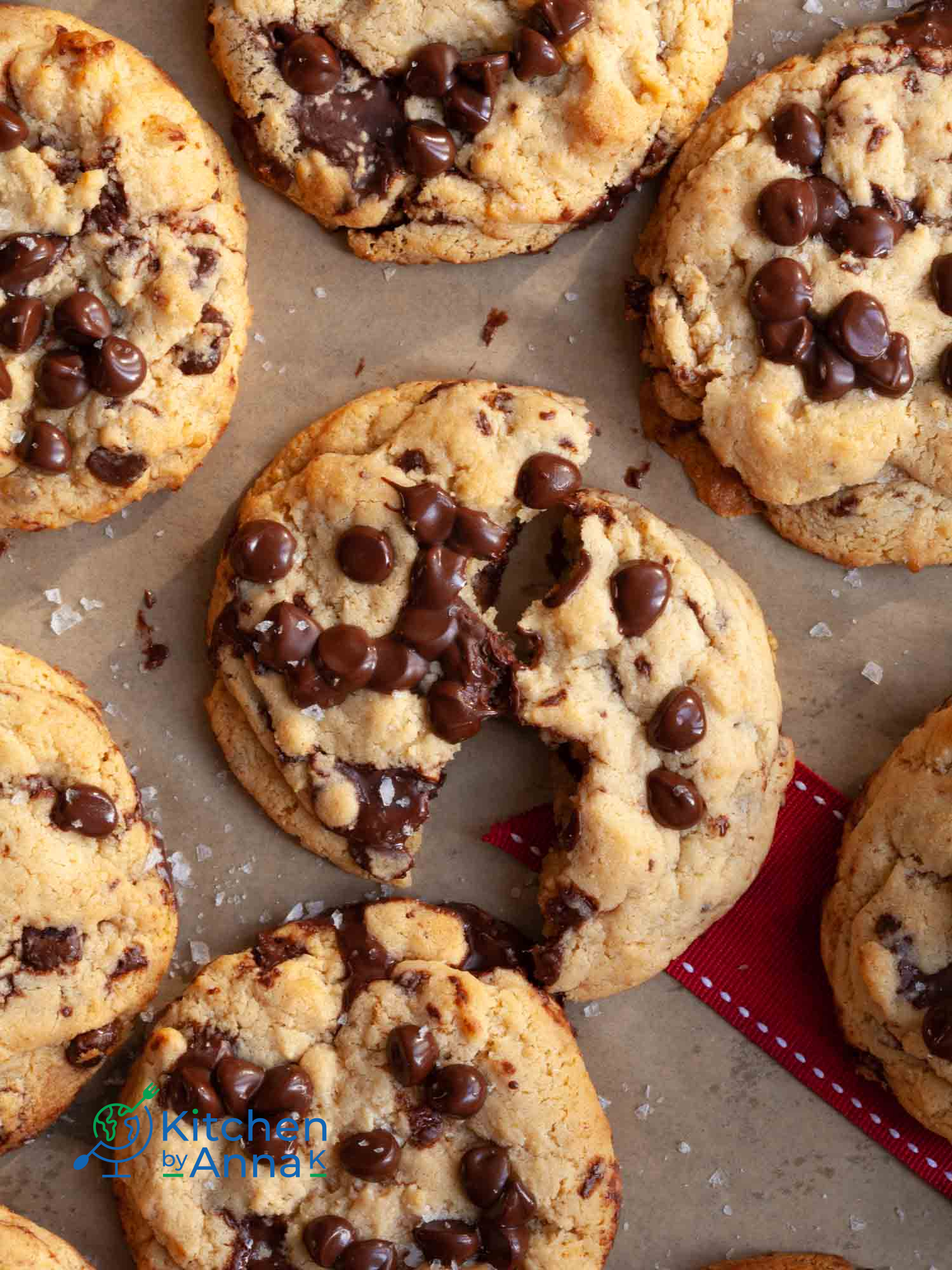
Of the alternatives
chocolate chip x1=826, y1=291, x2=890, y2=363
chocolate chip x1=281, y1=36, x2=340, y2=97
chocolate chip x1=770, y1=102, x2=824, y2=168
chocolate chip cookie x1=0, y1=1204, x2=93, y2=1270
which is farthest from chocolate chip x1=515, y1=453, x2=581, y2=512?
chocolate chip cookie x1=0, y1=1204, x2=93, y2=1270

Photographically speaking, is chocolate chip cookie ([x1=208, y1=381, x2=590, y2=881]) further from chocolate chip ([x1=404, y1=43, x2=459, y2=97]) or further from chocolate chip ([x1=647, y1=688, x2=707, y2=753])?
A: chocolate chip ([x1=404, y1=43, x2=459, y2=97])

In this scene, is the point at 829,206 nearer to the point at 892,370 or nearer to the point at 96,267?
the point at 892,370

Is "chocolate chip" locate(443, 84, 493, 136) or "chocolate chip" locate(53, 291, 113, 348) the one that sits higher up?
"chocolate chip" locate(443, 84, 493, 136)

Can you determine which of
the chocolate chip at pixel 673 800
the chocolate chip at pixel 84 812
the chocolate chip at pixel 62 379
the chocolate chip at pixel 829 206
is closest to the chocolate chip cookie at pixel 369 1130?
the chocolate chip at pixel 84 812

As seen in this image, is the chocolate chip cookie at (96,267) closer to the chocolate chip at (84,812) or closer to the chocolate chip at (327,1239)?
the chocolate chip at (84,812)

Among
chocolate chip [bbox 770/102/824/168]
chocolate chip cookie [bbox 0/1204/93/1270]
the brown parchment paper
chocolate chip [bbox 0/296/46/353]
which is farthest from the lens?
the brown parchment paper
